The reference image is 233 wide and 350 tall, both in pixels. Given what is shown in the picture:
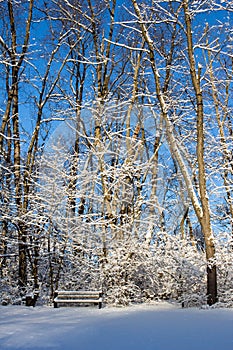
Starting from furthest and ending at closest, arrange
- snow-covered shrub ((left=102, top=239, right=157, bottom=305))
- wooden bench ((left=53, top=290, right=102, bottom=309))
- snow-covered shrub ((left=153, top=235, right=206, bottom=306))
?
snow-covered shrub ((left=153, top=235, right=206, bottom=306)) → snow-covered shrub ((left=102, top=239, right=157, bottom=305)) → wooden bench ((left=53, top=290, right=102, bottom=309))

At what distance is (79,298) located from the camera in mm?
8523

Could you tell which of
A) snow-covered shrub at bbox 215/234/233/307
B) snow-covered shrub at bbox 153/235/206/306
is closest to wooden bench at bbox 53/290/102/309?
snow-covered shrub at bbox 153/235/206/306

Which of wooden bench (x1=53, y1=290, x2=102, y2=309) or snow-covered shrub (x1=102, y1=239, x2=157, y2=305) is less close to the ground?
snow-covered shrub (x1=102, y1=239, x2=157, y2=305)

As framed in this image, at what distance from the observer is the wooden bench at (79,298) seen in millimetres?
8250

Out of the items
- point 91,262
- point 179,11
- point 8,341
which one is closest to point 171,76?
point 179,11

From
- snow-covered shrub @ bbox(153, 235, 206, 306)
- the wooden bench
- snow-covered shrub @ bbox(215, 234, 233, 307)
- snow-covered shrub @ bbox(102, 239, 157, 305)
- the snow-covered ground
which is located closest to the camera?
the snow-covered ground

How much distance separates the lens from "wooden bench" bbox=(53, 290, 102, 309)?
8250 millimetres

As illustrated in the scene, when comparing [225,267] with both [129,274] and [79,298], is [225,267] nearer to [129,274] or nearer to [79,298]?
[129,274]

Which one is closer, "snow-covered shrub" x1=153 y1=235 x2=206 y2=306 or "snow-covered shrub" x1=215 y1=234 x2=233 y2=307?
"snow-covered shrub" x1=215 y1=234 x2=233 y2=307

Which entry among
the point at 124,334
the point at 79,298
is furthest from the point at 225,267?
the point at 124,334

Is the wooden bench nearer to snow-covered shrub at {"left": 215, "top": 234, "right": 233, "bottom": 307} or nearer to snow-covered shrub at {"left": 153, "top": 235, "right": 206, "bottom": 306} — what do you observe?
snow-covered shrub at {"left": 153, "top": 235, "right": 206, "bottom": 306}

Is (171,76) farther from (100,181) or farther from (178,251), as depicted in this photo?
(178,251)

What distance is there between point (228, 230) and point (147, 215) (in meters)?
2.21

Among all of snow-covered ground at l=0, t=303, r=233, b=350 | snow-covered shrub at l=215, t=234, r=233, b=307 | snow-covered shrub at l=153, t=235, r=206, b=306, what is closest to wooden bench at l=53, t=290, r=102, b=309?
snow-covered shrub at l=153, t=235, r=206, b=306
